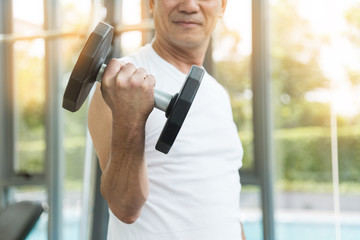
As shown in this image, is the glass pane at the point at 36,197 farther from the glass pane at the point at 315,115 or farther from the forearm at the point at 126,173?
the forearm at the point at 126,173

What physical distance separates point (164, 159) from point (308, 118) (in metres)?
1.73

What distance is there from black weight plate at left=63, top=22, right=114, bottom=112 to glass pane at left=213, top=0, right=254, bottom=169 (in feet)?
6.11

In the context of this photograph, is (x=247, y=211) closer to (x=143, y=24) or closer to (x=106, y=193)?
(x=143, y=24)

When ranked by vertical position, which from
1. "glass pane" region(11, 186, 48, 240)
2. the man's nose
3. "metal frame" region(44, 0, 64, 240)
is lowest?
"glass pane" region(11, 186, 48, 240)

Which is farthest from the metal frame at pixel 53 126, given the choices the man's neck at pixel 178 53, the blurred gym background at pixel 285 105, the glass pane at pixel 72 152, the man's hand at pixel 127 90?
the man's hand at pixel 127 90

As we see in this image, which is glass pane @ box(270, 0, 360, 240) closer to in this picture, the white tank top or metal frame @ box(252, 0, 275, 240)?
metal frame @ box(252, 0, 275, 240)

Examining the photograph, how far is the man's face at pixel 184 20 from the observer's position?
36.2 inches

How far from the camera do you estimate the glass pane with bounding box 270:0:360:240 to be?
7.70ft

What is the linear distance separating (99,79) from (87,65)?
0.04 meters

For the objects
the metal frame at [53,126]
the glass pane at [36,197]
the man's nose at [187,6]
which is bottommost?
the glass pane at [36,197]

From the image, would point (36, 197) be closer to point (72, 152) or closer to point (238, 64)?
point (72, 152)

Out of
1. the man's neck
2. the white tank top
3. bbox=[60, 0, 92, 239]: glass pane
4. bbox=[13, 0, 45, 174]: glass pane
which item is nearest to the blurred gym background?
bbox=[60, 0, 92, 239]: glass pane

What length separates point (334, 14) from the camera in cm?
236

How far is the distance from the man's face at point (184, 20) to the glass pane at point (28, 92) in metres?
2.39
